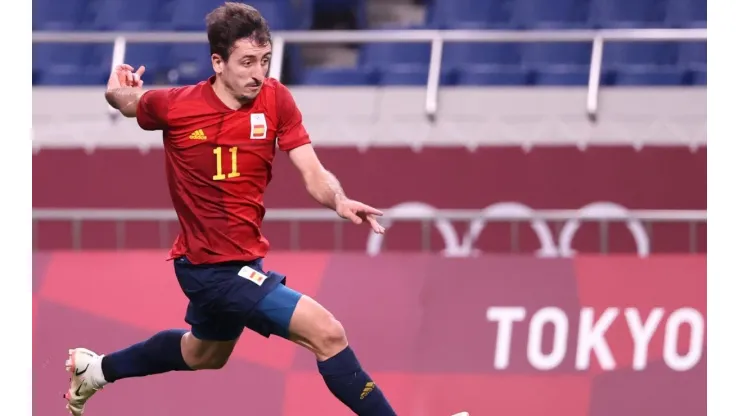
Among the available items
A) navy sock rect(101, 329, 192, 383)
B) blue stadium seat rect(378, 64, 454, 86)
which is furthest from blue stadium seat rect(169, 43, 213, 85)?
navy sock rect(101, 329, 192, 383)

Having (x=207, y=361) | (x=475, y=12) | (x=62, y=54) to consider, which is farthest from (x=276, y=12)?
(x=207, y=361)

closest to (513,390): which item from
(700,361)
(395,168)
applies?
(700,361)

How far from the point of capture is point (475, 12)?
1198cm

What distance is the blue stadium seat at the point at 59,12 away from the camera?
1262cm

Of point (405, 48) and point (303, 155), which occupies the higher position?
point (405, 48)

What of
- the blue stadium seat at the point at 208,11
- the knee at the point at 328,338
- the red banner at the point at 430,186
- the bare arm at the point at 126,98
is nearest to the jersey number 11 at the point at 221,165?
the bare arm at the point at 126,98

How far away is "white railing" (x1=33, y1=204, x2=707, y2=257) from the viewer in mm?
8258

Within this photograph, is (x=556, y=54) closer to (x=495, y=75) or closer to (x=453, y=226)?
(x=495, y=75)

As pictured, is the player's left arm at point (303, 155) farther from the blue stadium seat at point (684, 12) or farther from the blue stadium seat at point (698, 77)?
the blue stadium seat at point (684, 12)

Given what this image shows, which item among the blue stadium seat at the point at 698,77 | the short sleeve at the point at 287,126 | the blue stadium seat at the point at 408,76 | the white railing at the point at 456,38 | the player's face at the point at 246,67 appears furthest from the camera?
the blue stadium seat at the point at 408,76

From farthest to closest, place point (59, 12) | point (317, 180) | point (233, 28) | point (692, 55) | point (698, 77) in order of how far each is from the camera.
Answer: point (59, 12), point (692, 55), point (698, 77), point (317, 180), point (233, 28)

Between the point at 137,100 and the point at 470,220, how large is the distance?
125 inches

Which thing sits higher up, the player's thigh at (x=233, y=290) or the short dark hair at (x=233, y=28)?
the short dark hair at (x=233, y=28)

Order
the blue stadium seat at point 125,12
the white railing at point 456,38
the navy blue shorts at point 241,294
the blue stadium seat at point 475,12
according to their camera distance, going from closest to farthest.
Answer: the navy blue shorts at point 241,294
the white railing at point 456,38
the blue stadium seat at point 475,12
the blue stadium seat at point 125,12
